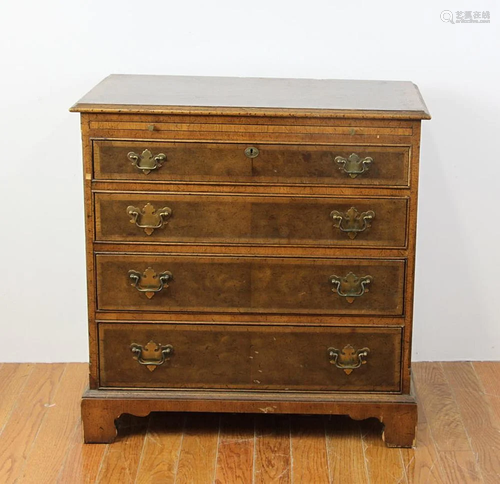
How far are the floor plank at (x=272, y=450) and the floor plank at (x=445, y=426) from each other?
18.5 inches

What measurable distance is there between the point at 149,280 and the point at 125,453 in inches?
21.8

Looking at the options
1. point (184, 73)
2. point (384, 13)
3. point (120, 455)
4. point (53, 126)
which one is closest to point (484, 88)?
point (384, 13)

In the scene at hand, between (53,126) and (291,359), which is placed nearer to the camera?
(291,359)

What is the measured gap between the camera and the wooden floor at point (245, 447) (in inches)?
126

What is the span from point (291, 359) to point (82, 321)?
1000mm

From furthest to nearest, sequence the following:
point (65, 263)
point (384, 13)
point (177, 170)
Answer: point (65, 263), point (384, 13), point (177, 170)

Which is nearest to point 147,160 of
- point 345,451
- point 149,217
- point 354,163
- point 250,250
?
point 149,217

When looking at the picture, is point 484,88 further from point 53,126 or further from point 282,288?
point 53,126

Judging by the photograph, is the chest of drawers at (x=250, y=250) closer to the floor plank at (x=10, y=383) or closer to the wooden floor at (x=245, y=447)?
the wooden floor at (x=245, y=447)

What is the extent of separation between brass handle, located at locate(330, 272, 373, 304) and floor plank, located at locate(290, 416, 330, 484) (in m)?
0.51

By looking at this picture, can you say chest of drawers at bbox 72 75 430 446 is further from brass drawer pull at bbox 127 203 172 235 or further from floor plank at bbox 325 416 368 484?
floor plank at bbox 325 416 368 484

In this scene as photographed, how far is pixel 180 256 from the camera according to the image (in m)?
3.23

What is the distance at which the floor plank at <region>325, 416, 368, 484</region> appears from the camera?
322 centimetres

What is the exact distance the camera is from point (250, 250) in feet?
10.6
